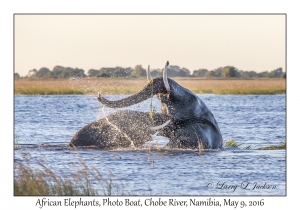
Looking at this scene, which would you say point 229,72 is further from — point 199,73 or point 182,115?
point 182,115

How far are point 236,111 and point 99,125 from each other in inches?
574

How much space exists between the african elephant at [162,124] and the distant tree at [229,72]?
109 ft

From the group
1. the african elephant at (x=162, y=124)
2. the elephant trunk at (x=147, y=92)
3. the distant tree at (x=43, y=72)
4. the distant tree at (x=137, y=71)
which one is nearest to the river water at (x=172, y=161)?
the african elephant at (x=162, y=124)

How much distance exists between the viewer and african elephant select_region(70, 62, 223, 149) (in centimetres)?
2064

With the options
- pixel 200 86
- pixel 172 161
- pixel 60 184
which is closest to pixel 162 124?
pixel 172 161

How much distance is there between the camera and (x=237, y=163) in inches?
803

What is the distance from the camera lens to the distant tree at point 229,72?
55.0 meters

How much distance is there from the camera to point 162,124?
21.2m

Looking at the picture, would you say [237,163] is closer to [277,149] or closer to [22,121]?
[277,149]

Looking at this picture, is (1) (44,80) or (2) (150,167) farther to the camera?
(1) (44,80)

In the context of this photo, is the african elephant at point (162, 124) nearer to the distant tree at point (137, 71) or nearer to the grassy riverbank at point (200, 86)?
the distant tree at point (137, 71)

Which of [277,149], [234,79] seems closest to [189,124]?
[277,149]

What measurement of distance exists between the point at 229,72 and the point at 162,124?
34885 mm

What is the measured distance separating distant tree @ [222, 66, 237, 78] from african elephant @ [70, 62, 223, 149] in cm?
3313
